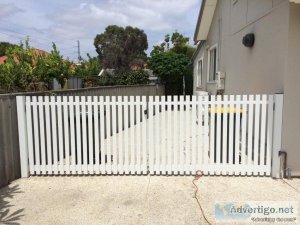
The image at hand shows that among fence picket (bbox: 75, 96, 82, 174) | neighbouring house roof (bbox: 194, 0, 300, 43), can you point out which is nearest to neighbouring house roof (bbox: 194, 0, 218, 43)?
neighbouring house roof (bbox: 194, 0, 300, 43)

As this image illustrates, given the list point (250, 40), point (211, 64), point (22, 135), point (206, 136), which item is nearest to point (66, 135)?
point (22, 135)

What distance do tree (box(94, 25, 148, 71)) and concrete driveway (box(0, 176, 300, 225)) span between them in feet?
115

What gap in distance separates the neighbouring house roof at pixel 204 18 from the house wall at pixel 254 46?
41.3 inches

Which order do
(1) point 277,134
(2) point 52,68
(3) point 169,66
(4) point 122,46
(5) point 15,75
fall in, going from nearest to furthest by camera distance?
(1) point 277,134 → (5) point 15,75 → (2) point 52,68 → (3) point 169,66 → (4) point 122,46

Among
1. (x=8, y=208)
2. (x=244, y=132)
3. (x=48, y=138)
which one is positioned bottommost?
(x=8, y=208)

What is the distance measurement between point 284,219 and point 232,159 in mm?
1607

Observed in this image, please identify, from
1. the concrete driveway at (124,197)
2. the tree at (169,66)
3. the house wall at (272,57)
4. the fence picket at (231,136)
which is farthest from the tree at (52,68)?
the tree at (169,66)

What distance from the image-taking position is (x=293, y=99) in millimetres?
4688

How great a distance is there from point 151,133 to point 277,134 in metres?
2.16

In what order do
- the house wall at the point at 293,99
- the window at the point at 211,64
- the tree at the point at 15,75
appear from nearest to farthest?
the house wall at the point at 293,99 → the tree at the point at 15,75 → the window at the point at 211,64

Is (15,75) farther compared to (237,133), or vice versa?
(15,75)

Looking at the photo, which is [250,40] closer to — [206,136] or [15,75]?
[206,136]

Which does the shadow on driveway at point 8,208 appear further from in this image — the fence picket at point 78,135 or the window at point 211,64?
the window at point 211,64

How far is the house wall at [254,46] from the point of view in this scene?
16.1 ft
